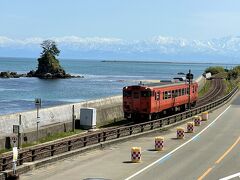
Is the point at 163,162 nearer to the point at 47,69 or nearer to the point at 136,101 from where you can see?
the point at 136,101

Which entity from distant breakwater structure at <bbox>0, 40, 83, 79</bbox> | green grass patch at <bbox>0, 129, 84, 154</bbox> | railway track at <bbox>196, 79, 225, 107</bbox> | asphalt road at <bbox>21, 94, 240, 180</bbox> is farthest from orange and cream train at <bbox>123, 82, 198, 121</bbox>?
distant breakwater structure at <bbox>0, 40, 83, 79</bbox>

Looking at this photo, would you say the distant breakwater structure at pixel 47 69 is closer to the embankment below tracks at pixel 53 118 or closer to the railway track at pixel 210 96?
the railway track at pixel 210 96

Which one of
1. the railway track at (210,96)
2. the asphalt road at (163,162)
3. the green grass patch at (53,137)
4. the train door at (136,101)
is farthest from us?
the railway track at (210,96)

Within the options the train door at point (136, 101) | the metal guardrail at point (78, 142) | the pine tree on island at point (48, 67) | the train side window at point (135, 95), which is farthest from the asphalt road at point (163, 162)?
the pine tree on island at point (48, 67)

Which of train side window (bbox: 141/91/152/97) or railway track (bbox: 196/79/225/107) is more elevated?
train side window (bbox: 141/91/152/97)

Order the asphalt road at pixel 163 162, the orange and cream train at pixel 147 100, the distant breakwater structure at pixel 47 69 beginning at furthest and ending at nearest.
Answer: the distant breakwater structure at pixel 47 69 → the orange and cream train at pixel 147 100 → the asphalt road at pixel 163 162

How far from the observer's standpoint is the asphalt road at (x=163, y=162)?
20812 millimetres

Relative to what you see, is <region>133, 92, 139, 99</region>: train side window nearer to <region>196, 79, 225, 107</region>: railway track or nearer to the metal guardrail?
the metal guardrail

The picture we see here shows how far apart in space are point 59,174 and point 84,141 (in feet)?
19.1

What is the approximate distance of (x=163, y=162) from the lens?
2408cm

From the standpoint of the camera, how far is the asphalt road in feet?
68.3

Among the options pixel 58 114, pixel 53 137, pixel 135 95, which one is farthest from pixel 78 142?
pixel 135 95

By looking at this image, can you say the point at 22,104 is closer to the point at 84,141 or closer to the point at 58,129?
the point at 58,129

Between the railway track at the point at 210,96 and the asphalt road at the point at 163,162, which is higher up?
the asphalt road at the point at 163,162
